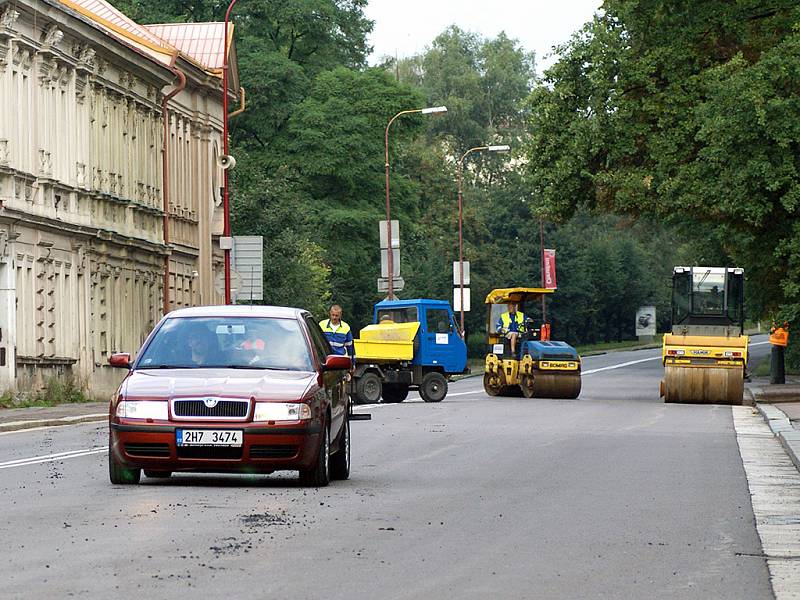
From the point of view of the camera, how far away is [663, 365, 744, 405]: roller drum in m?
40.7

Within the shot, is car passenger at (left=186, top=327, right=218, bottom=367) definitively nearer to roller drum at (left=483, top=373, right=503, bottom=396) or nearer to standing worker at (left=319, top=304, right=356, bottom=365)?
standing worker at (left=319, top=304, right=356, bottom=365)

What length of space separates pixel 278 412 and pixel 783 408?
2252 cm

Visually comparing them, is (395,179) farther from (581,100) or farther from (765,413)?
(765,413)

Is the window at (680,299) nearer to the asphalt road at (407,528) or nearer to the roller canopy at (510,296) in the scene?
the roller canopy at (510,296)

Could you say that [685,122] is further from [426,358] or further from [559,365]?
[426,358]

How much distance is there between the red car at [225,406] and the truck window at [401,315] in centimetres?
2503

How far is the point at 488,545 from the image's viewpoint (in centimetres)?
1209

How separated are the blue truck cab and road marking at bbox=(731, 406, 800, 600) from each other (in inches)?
527

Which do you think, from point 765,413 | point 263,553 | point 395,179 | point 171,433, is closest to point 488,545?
point 263,553

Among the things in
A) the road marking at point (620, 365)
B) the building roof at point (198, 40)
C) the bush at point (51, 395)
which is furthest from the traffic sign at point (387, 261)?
the bush at point (51, 395)

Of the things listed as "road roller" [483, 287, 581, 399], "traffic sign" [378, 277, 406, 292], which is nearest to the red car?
"road roller" [483, 287, 581, 399]

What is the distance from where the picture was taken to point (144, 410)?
620 inches

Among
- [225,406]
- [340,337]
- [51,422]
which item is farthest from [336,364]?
[51,422]

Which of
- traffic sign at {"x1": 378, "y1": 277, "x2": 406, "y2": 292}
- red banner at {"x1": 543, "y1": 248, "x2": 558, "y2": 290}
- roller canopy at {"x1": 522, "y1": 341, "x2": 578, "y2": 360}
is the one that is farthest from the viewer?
red banner at {"x1": 543, "y1": 248, "x2": 558, "y2": 290}
